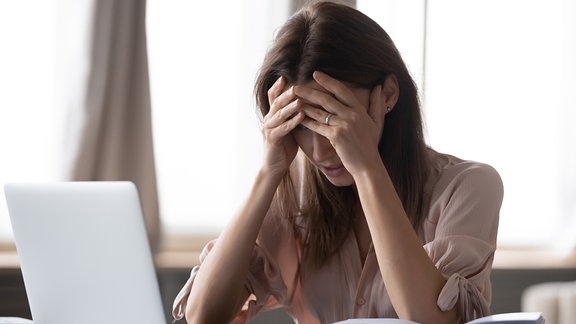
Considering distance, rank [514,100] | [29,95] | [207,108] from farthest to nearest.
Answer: [514,100] → [207,108] → [29,95]

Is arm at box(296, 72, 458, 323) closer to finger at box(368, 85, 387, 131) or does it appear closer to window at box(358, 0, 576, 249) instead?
finger at box(368, 85, 387, 131)

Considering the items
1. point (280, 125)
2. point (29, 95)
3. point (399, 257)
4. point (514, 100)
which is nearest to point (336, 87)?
point (280, 125)

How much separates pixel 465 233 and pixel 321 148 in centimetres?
28

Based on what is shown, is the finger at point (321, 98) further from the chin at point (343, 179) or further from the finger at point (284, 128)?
the chin at point (343, 179)

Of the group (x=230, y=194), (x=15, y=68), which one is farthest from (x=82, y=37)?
(x=230, y=194)

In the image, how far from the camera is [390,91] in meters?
1.57

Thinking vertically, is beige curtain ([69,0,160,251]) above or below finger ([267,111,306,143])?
below

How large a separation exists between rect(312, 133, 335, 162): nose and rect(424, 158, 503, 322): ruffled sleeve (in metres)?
0.22

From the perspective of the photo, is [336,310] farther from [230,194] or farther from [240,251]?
[230,194]

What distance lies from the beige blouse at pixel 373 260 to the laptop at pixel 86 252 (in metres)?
0.29

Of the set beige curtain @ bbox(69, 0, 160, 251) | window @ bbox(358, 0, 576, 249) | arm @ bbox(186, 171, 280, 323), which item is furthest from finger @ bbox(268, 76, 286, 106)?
window @ bbox(358, 0, 576, 249)

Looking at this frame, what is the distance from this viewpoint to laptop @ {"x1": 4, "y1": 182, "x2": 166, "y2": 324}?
4.38 feet

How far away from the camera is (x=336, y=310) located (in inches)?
64.4

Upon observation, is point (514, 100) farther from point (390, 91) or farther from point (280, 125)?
point (280, 125)
